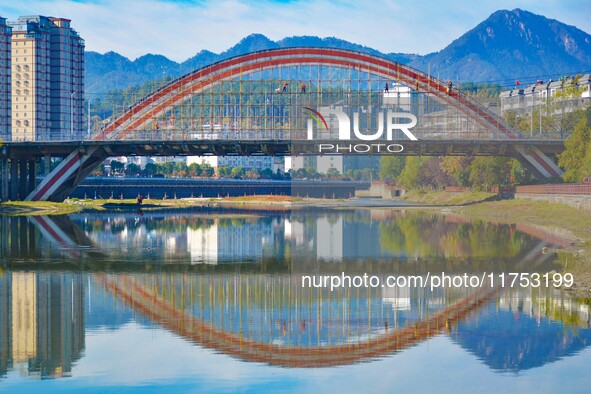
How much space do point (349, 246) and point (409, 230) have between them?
1752 cm

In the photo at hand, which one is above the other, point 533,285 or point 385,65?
point 385,65

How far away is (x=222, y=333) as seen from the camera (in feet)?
103

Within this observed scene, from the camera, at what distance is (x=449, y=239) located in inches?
2714

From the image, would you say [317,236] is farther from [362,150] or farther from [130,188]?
[130,188]

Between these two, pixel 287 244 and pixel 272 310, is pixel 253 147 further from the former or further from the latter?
pixel 272 310

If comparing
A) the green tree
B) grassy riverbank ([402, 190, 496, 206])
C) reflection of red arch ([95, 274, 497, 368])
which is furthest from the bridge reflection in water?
the green tree

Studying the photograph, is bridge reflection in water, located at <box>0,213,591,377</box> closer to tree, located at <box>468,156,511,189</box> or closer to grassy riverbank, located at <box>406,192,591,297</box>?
grassy riverbank, located at <box>406,192,591,297</box>

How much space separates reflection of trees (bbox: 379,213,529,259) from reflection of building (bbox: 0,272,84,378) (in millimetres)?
22092

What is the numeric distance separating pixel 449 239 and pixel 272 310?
3504 centimetres

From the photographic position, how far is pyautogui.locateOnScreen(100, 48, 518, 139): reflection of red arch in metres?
125

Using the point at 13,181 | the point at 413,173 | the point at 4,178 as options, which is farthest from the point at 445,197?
the point at 4,178

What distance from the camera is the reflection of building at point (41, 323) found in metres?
27.3

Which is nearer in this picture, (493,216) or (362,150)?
(493,216)

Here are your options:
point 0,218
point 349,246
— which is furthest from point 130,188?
point 349,246
